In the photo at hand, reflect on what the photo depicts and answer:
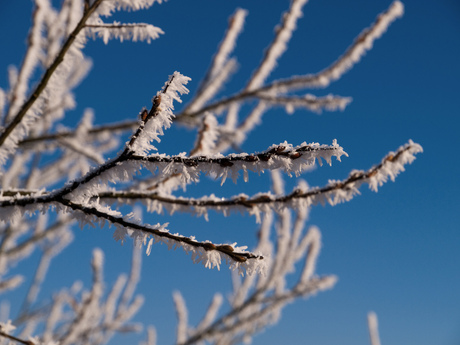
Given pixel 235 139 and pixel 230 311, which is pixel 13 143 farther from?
pixel 230 311

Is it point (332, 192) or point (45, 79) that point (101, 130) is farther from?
point (332, 192)

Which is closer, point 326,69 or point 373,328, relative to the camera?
point 326,69

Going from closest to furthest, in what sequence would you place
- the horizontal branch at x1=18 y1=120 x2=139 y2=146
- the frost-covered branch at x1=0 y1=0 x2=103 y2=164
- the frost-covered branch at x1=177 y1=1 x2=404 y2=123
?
the frost-covered branch at x1=0 y1=0 x2=103 y2=164 < the horizontal branch at x1=18 y1=120 x2=139 y2=146 < the frost-covered branch at x1=177 y1=1 x2=404 y2=123

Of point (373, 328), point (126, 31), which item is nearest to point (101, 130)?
point (126, 31)

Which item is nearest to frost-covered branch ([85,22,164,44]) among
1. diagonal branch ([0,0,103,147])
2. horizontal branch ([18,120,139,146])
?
diagonal branch ([0,0,103,147])

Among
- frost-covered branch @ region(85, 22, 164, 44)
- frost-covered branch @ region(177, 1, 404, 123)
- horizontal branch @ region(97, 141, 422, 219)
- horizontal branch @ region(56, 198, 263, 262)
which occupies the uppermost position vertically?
frost-covered branch @ region(177, 1, 404, 123)

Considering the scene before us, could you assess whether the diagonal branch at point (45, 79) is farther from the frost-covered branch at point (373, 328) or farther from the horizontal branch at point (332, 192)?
the frost-covered branch at point (373, 328)

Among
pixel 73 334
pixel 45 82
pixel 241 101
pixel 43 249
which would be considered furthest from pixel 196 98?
pixel 43 249

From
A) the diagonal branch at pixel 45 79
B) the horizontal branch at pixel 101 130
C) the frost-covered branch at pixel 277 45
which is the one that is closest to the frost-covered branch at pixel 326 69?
the frost-covered branch at pixel 277 45

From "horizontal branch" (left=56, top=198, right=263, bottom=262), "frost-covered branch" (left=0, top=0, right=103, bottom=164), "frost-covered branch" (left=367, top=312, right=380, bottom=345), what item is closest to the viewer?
"horizontal branch" (left=56, top=198, right=263, bottom=262)

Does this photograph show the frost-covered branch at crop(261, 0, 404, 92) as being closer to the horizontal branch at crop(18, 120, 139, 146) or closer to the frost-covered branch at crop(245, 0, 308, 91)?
the frost-covered branch at crop(245, 0, 308, 91)

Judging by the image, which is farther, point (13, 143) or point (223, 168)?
point (13, 143)
